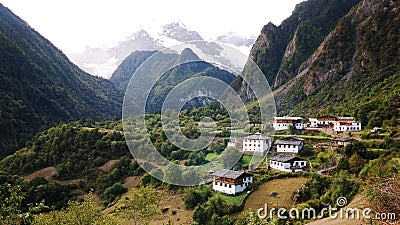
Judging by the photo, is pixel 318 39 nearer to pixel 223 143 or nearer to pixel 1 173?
pixel 223 143

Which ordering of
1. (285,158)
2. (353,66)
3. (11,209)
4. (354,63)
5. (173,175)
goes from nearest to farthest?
(11,209)
(285,158)
(173,175)
(353,66)
(354,63)

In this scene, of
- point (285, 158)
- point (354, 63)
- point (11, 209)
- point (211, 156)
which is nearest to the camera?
point (11, 209)

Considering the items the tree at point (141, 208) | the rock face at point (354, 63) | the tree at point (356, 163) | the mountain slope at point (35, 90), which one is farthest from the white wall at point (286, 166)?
the mountain slope at point (35, 90)

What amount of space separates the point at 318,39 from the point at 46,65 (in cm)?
9207

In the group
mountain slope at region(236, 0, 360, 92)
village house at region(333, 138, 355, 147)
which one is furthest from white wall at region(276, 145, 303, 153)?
mountain slope at region(236, 0, 360, 92)

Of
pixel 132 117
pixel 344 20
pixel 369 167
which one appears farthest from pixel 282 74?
pixel 369 167

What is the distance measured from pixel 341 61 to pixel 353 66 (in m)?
4.28

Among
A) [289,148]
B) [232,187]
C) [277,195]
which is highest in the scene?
[289,148]

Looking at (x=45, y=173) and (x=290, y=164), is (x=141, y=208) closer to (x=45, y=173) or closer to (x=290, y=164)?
(x=290, y=164)

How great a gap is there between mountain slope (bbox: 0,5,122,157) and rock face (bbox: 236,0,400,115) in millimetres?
57257

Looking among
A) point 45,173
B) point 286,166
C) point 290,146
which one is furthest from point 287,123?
point 45,173

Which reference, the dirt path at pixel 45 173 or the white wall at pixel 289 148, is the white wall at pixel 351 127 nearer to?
the white wall at pixel 289 148

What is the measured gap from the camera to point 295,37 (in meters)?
122

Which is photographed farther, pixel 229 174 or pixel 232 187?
pixel 229 174
